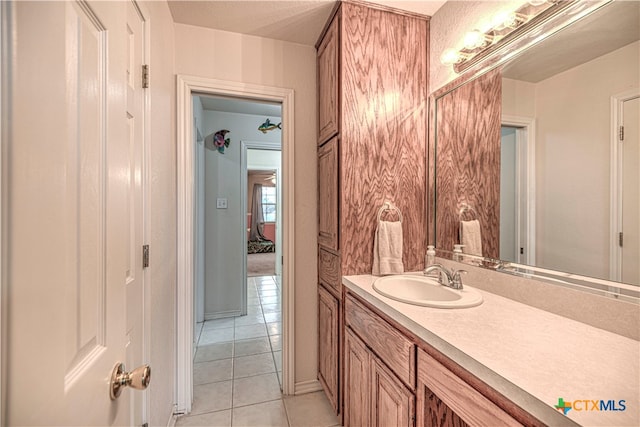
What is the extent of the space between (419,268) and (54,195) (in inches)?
65.3

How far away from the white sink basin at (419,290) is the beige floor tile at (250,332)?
1.85m

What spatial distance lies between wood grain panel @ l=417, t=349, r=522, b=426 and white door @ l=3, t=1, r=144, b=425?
833mm

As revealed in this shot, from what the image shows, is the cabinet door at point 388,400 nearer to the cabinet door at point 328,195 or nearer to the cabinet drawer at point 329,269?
the cabinet drawer at point 329,269

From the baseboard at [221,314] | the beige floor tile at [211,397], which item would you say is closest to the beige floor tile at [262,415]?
the beige floor tile at [211,397]

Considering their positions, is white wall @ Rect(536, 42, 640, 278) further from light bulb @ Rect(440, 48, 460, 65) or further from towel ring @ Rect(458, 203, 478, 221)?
light bulb @ Rect(440, 48, 460, 65)

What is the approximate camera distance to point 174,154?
1754 millimetres

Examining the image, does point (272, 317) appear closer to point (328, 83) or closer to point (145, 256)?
point (145, 256)

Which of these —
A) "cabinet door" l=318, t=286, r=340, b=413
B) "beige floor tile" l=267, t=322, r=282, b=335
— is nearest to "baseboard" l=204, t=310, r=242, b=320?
"beige floor tile" l=267, t=322, r=282, b=335

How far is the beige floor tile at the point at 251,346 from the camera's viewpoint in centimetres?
247

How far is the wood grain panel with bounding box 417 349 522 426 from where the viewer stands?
69 cm

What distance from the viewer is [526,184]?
1188 mm

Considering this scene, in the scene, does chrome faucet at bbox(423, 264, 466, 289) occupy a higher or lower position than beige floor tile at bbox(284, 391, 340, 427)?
higher

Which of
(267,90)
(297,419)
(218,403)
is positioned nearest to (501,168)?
(267,90)

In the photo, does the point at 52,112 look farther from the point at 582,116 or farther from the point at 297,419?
the point at 297,419
